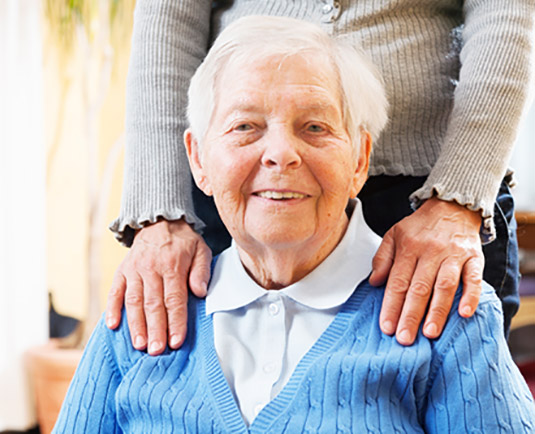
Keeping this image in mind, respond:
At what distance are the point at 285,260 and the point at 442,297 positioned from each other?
0.28m

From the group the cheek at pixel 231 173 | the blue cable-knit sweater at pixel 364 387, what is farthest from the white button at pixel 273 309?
the cheek at pixel 231 173

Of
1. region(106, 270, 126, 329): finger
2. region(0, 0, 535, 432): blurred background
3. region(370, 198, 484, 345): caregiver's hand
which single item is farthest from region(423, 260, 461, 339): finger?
region(0, 0, 535, 432): blurred background

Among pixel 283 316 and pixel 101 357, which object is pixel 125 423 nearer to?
pixel 101 357

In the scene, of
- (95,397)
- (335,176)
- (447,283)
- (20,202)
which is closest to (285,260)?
(335,176)

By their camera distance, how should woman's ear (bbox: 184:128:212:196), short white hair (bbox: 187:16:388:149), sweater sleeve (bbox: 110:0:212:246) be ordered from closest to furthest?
short white hair (bbox: 187:16:388:149) < woman's ear (bbox: 184:128:212:196) < sweater sleeve (bbox: 110:0:212:246)

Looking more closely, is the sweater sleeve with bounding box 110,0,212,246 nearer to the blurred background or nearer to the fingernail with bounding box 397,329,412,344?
the fingernail with bounding box 397,329,412,344

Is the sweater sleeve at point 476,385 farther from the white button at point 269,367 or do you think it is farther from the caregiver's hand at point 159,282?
the caregiver's hand at point 159,282

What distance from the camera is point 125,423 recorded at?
1253mm

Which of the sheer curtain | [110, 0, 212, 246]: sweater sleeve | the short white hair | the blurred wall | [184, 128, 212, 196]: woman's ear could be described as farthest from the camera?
the blurred wall

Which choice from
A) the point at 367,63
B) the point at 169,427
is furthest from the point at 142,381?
the point at 367,63

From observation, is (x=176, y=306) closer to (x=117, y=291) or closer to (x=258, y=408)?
(x=117, y=291)

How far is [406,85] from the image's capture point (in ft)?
4.50

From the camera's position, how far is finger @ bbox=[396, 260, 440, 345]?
1.13 metres

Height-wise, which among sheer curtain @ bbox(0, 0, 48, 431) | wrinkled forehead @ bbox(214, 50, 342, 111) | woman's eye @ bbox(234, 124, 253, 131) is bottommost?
sheer curtain @ bbox(0, 0, 48, 431)
